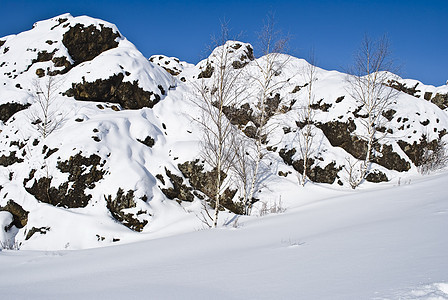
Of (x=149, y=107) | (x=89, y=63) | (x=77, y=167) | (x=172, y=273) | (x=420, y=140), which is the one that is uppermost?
(x=89, y=63)

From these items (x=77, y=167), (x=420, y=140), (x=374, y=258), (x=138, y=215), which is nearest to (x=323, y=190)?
(x=420, y=140)

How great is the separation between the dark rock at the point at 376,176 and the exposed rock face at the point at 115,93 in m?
19.5

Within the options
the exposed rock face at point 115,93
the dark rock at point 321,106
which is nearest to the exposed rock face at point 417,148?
the dark rock at point 321,106

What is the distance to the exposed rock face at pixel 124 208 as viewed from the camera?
13.7 metres

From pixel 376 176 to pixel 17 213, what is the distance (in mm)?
23240

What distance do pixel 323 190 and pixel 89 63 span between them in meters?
24.7

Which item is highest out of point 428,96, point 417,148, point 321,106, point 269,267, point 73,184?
point 428,96

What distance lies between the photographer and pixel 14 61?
26203mm

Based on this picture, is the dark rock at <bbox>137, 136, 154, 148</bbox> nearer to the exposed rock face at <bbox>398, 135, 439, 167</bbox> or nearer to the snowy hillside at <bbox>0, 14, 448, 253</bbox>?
the snowy hillside at <bbox>0, 14, 448, 253</bbox>

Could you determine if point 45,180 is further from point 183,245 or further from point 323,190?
point 323,190

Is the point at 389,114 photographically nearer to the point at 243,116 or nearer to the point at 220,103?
the point at 243,116

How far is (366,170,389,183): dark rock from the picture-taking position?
17328mm

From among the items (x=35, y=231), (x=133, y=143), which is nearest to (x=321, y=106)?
(x=133, y=143)

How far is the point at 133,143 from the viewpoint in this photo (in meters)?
17.8
